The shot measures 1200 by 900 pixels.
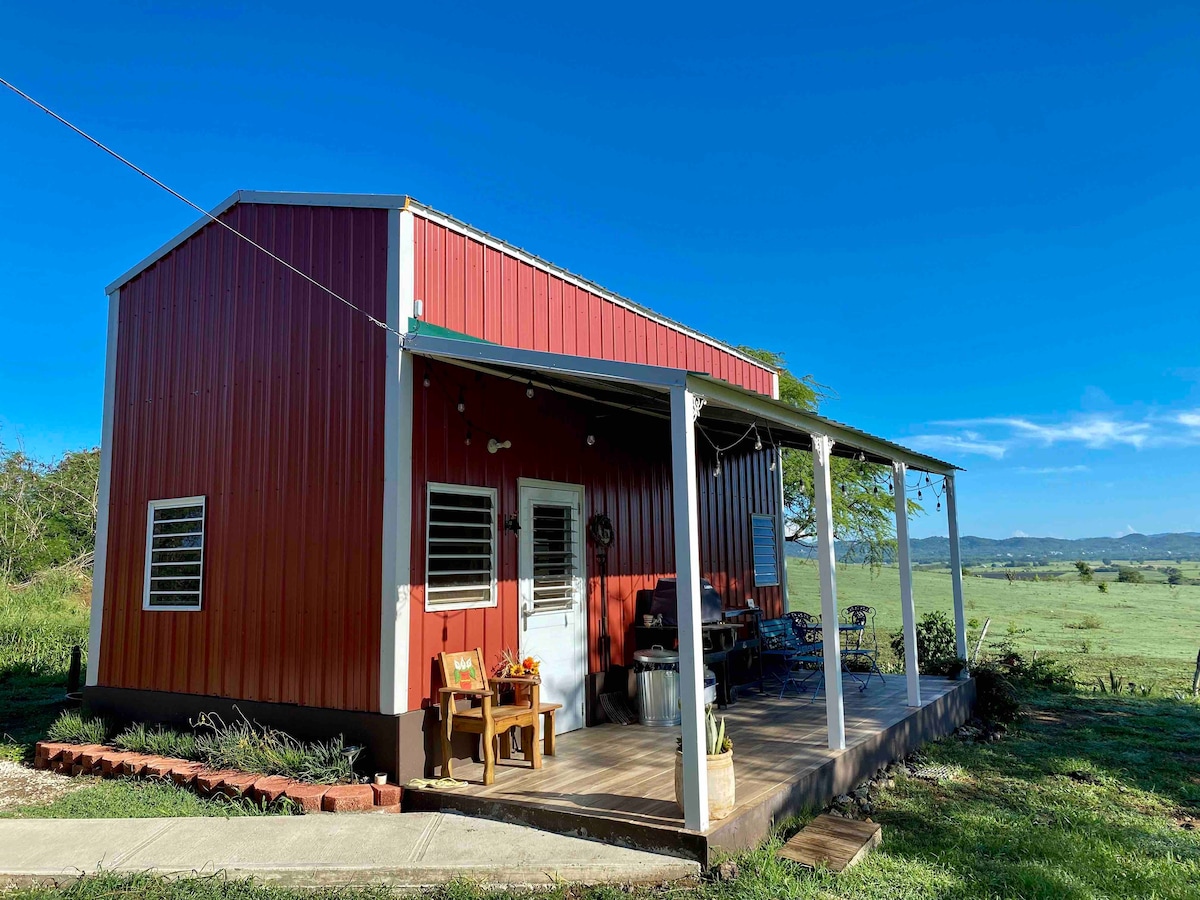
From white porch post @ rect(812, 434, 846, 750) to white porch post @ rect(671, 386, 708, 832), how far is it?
1.61 metres

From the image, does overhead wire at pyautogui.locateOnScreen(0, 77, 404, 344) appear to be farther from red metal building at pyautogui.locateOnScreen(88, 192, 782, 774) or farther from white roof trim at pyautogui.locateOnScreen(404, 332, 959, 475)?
white roof trim at pyautogui.locateOnScreen(404, 332, 959, 475)

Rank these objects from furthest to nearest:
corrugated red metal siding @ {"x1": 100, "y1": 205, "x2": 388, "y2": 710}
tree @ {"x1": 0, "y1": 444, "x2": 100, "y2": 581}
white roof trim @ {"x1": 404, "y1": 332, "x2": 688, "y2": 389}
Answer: tree @ {"x1": 0, "y1": 444, "x2": 100, "y2": 581} → corrugated red metal siding @ {"x1": 100, "y1": 205, "x2": 388, "y2": 710} → white roof trim @ {"x1": 404, "y1": 332, "x2": 688, "y2": 389}

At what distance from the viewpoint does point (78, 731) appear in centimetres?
630

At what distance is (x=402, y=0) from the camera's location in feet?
27.5

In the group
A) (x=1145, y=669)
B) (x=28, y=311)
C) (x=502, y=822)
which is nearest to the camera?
(x=502, y=822)

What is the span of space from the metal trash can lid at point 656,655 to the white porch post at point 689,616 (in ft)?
8.61

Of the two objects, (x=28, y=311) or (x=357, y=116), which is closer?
(x=357, y=116)

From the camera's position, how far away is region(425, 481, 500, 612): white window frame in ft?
16.9

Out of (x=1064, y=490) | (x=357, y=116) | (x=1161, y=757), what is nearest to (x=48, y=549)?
(x=357, y=116)

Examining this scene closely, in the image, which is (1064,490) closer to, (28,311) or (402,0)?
(402,0)

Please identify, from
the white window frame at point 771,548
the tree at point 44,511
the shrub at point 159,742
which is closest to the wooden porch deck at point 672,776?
the shrub at point 159,742

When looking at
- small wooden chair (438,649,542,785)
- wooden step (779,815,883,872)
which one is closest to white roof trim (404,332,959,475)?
small wooden chair (438,649,542,785)

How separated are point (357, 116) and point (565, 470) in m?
5.36

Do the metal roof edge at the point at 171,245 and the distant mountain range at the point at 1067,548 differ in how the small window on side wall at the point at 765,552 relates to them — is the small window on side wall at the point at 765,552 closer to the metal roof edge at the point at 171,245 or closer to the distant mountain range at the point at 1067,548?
the metal roof edge at the point at 171,245
